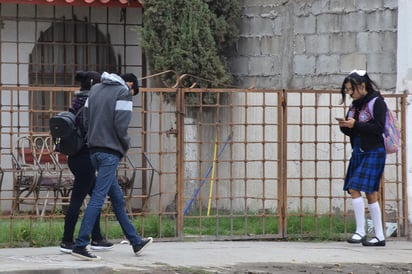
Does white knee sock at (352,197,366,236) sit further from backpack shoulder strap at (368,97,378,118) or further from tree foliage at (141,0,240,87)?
tree foliage at (141,0,240,87)

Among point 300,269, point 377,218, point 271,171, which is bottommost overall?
point 300,269

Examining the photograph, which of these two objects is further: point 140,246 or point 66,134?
point 140,246

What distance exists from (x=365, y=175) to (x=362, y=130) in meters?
0.48

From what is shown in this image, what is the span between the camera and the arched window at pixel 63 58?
14367 millimetres

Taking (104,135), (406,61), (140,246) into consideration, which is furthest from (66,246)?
(406,61)

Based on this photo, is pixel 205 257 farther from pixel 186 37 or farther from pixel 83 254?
pixel 186 37

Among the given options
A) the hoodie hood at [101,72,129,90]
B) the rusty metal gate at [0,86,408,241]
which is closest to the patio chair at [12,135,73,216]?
the rusty metal gate at [0,86,408,241]

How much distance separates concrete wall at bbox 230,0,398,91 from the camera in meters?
12.0

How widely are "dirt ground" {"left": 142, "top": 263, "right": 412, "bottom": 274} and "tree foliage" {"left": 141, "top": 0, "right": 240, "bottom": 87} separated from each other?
4.20 m

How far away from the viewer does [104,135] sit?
30.5ft

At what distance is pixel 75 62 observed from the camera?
1452 cm

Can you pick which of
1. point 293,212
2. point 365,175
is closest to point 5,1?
point 293,212

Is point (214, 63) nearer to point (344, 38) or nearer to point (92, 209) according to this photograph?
point (344, 38)

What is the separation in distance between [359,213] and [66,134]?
3.28m
